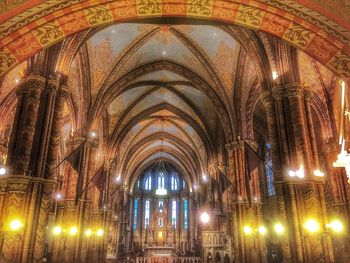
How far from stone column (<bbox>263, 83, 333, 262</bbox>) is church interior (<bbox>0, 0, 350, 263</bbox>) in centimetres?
4

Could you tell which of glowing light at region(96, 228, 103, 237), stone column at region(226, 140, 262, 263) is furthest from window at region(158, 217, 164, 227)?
stone column at region(226, 140, 262, 263)

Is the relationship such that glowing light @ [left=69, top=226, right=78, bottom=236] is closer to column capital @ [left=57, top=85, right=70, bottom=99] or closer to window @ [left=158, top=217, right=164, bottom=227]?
column capital @ [left=57, top=85, right=70, bottom=99]

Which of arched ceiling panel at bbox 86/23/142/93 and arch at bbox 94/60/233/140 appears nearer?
arched ceiling panel at bbox 86/23/142/93

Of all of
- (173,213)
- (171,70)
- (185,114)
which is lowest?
(173,213)

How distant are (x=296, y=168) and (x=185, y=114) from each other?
15519 mm

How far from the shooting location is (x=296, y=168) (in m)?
9.90

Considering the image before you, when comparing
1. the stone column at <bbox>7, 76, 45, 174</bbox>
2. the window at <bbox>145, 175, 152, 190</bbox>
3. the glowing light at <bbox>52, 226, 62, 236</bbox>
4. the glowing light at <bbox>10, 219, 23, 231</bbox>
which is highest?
the window at <bbox>145, 175, 152, 190</bbox>

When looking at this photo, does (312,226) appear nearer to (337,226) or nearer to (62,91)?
(337,226)

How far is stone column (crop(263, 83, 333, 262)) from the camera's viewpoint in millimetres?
8859

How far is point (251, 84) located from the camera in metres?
16.9

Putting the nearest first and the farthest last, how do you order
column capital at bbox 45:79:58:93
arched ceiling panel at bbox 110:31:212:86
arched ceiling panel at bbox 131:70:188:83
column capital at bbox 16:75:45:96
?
column capital at bbox 16:75:45:96, column capital at bbox 45:79:58:93, arched ceiling panel at bbox 110:31:212:86, arched ceiling panel at bbox 131:70:188:83

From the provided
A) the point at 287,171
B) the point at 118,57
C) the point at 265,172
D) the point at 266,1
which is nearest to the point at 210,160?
the point at 265,172

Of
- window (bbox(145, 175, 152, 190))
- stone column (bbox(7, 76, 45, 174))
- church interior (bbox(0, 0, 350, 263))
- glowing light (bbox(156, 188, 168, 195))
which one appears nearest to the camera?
church interior (bbox(0, 0, 350, 263))

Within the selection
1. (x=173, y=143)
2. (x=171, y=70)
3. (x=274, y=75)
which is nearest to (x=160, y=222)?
(x=173, y=143)
